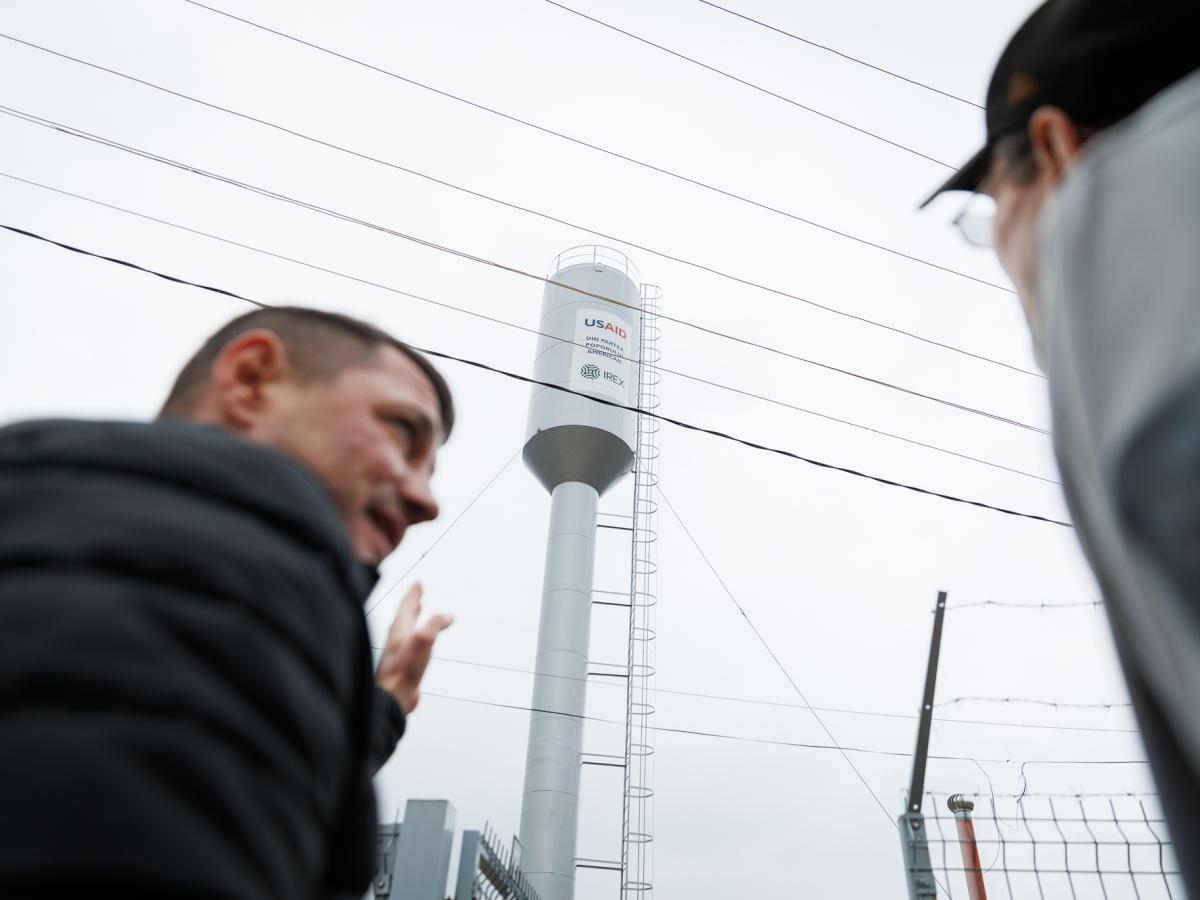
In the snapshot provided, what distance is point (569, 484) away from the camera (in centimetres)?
1472

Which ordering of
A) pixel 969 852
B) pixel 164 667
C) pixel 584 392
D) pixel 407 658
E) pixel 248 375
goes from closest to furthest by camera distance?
1. pixel 164 667
2. pixel 248 375
3. pixel 407 658
4. pixel 969 852
5. pixel 584 392

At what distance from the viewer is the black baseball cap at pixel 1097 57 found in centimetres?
110

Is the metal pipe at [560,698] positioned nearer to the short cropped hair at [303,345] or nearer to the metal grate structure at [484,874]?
the metal grate structure at [484,874]

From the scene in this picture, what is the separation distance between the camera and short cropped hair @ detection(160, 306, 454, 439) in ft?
4.65

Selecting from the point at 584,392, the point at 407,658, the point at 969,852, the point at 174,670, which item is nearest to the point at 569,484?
the point at 584,392

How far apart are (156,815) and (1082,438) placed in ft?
2.75

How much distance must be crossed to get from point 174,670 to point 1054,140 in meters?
1.26

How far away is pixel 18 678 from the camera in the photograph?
0.58 m

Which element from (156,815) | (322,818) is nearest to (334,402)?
(322,818)

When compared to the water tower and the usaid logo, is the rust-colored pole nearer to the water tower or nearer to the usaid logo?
the water tower

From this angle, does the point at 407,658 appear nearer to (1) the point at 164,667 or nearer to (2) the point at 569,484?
(1) the point at 164,667

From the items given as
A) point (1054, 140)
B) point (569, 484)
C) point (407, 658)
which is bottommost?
point (407, 658)

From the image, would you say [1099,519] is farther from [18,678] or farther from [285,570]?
[18,678]

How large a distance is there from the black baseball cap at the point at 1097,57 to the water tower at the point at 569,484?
12042mm
